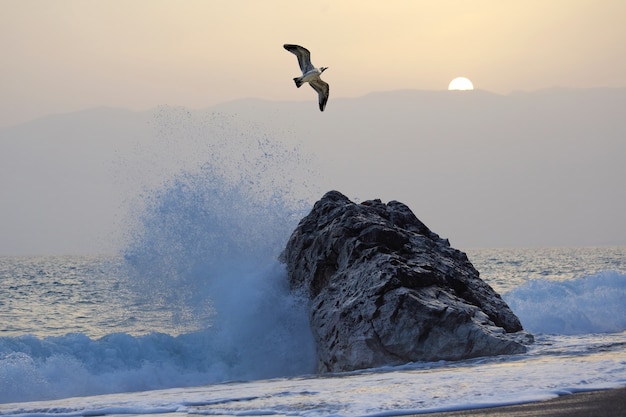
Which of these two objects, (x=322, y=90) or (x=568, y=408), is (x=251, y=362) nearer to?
(x=322, y=90)

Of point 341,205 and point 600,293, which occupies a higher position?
point 341,205

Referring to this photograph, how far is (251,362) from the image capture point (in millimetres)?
15281

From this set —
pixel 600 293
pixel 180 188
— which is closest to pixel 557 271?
pixel 600 293

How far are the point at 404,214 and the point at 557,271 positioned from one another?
39.6 metres

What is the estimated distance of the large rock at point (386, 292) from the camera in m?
13.0

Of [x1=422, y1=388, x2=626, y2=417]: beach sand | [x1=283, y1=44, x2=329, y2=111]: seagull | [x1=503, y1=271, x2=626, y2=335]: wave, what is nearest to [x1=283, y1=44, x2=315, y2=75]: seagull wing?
[x1=283, y1=44, x2=329, y2=111]: seagull

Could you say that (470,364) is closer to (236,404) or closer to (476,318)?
(476,318)

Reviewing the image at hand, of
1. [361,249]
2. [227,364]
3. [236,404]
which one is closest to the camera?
[236,404]

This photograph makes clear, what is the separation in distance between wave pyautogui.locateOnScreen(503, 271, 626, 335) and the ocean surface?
4cm

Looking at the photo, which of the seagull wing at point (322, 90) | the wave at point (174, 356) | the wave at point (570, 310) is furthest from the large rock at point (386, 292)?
the wave at point (570, 310)

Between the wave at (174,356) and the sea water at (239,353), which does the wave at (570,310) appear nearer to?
the sea water at (239,353)

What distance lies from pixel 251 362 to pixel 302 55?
5.81 m

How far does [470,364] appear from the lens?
40.0 feet

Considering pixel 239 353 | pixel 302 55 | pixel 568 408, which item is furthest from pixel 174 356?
pixel 568 408
